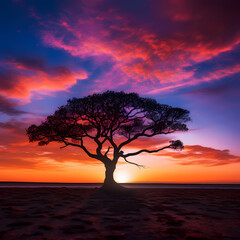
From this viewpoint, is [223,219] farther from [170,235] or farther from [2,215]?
[2,215]

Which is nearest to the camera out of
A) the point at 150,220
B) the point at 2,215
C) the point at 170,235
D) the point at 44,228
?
the point at 170,235

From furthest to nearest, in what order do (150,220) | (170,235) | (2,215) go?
(2,215), (150,220), (170,235)

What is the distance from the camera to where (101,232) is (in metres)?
7.72

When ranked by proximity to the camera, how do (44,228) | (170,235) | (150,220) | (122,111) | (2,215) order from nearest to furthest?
(170,235)
(44,228)
(150,220)
(2,215)
(122,111)

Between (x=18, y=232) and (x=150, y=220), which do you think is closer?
(x=18, y=232)

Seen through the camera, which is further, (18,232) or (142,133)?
(142,133)

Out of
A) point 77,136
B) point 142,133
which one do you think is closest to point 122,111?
point 142,133

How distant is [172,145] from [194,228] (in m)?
26.2

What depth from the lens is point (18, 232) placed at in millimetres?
7609

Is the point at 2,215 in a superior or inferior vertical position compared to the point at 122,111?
inferior

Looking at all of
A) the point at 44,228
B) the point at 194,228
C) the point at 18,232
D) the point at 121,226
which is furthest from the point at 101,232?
the point at 194,228

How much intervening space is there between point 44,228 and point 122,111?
2473 centimetres

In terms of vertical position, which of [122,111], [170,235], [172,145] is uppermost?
[122,111]

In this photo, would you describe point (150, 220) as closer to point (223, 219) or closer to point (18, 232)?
point (223, 219)
